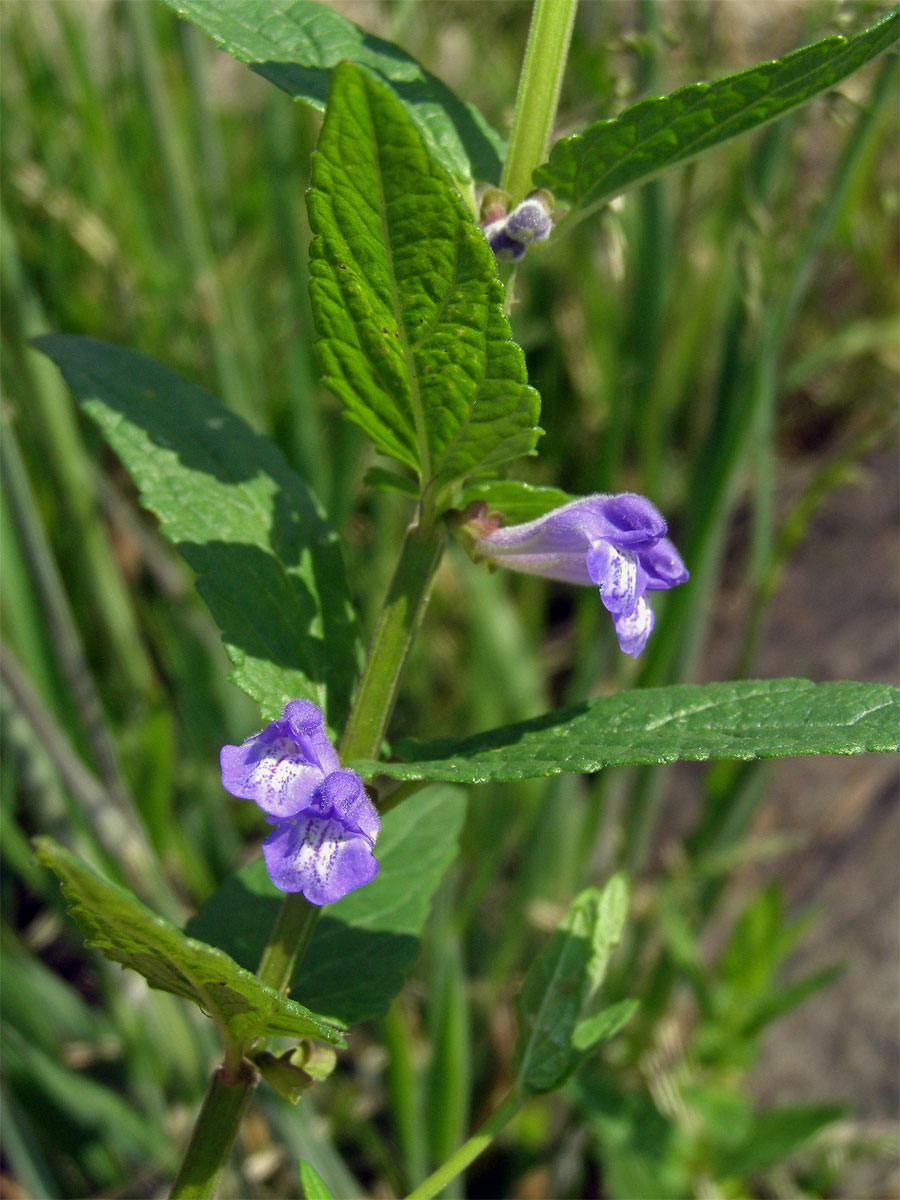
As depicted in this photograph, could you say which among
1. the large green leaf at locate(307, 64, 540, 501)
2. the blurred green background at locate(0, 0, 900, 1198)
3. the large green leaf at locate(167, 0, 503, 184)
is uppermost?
the large green leaf at locate(167, 0, 503, 184)

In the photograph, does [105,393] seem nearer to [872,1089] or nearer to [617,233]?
[617,233]

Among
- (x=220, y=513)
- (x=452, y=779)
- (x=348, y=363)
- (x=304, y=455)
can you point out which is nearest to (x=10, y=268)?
(x=304, y=455)

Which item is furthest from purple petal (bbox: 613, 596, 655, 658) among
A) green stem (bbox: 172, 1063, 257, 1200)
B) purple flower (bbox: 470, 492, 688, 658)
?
green stem (bbox: 172, 1063, 257, 1200)

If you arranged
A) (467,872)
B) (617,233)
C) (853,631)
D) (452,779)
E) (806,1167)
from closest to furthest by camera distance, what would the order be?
(452,779)
(617,233)
(806,1167)
(467,872)
(853,631)

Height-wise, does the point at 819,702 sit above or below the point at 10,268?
below

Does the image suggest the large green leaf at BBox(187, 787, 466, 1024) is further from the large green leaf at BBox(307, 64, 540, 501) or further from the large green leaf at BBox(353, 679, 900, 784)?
the large green leaf at BBox(307, 64, 540, 501)

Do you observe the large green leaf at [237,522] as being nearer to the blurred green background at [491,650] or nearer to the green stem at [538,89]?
the green stem at [538,89]

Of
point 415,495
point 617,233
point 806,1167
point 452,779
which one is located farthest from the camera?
point 806,1167

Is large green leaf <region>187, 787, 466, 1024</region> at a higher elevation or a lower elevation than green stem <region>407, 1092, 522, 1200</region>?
higher
